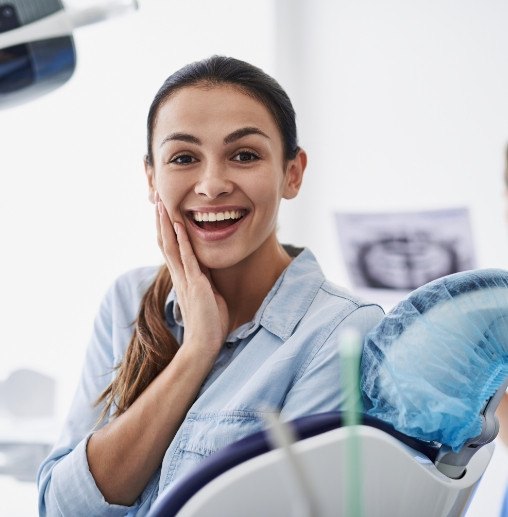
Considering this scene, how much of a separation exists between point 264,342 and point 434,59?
150 centimetres

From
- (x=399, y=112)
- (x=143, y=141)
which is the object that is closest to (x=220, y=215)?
(x=143, y=141)

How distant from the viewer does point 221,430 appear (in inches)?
34.7

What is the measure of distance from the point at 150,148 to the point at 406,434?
603 mm

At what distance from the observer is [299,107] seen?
247 centimetres

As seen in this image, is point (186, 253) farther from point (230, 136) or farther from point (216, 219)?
point (230, 136)

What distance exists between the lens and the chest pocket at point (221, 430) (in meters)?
0.87

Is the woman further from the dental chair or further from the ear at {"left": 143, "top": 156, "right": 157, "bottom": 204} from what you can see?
the dental chair

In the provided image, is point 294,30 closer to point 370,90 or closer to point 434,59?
point 370,90

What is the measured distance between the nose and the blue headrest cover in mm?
355

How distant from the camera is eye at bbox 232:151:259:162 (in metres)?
1.00

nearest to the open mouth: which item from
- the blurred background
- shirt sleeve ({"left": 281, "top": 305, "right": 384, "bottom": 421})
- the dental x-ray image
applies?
shirt sleeve ({"left": 281, "top": 305, "right": 384, "bottom": 421})

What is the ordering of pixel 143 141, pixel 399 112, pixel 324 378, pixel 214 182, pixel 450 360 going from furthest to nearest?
pixel 399 112 < pixel 143 141 < pixel 214 182 < pixel 324 378 < pixel 450 360

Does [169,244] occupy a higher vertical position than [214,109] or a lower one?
lower

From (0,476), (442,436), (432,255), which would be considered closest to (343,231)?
(432,255)
